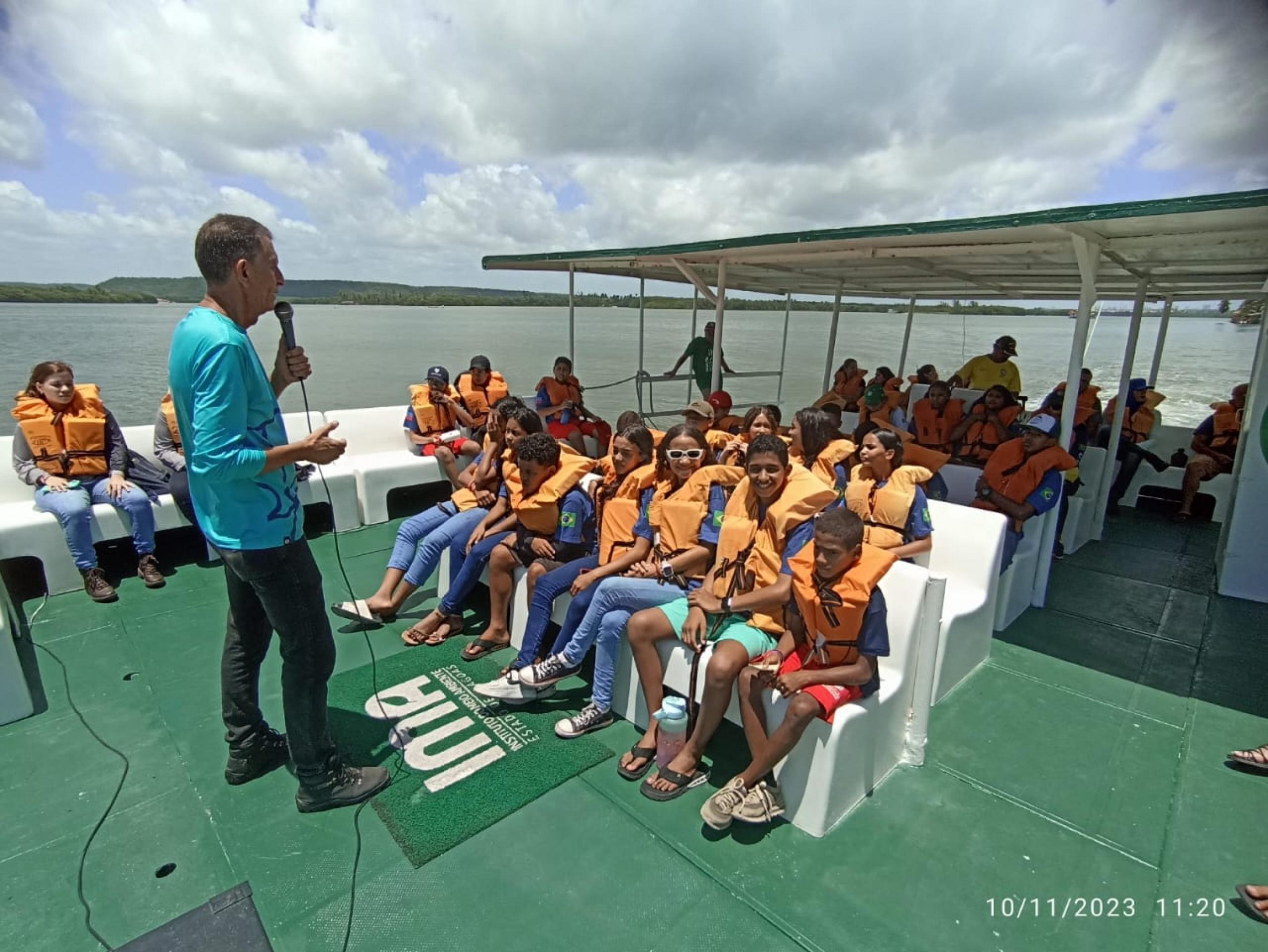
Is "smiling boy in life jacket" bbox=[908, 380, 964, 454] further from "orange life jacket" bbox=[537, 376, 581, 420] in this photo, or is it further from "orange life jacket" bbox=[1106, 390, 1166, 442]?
"orange life jacket" bbox=[537, 376, 581, 420]

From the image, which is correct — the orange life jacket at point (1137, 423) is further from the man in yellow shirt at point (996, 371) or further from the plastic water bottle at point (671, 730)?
the plastic water bottle at point (671, 730)

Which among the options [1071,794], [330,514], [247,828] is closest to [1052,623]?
[1071,794]

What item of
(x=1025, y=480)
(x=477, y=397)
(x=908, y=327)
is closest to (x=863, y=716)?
(x=1025, y=480)

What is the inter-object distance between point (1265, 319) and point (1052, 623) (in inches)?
95.3

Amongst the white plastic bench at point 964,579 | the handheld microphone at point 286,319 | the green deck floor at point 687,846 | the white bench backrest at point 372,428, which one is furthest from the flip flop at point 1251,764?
the white bench backrest at point 372,428

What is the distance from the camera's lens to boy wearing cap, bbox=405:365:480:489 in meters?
5.53

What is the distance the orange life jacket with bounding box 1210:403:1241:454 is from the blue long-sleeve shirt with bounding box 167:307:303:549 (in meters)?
7.33

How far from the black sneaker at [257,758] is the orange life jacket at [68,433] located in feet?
8.62

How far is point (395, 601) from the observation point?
355 centimetres

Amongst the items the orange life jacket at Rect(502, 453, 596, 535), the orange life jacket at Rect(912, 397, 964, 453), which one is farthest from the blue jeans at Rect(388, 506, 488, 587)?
the orange life jacket at Rect(912, 397, 964, 453)

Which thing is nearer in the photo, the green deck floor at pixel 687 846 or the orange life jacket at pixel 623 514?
the green deck floor at pixel 687 846

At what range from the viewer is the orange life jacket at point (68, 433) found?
154 inches

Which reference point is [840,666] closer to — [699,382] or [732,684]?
[732,684]

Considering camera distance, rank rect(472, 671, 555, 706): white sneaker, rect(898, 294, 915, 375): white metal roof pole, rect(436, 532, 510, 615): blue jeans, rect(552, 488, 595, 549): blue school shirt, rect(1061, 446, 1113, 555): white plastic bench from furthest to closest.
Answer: rect(898, 294, 915, 375): white metal roof pole, rect(1061, 446, 1113, 555): white plastic bench, rect(436, 532, 510, 615): blue jeans, rect(552, 488, 595, 549): blue school shirt, rect(472, 671, 555, 706): white sneaker
